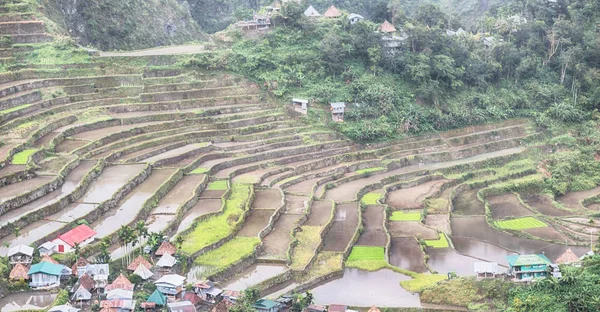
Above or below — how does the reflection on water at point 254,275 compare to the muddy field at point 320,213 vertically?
below

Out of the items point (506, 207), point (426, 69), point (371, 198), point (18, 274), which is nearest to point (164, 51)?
point (426, 69)

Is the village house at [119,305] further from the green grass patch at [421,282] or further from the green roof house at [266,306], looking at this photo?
the green grass patch at [421,282]

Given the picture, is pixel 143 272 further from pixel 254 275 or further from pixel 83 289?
pixel 254 275

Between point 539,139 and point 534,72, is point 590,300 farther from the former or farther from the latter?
point 534,72

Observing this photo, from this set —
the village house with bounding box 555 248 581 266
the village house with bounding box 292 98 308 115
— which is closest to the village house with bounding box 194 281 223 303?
the village house with bounding box 555 248 581 266

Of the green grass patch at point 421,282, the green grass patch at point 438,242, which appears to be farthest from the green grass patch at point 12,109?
the green grass patch at point 421,282

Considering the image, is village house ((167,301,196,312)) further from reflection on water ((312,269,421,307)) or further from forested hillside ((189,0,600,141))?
forested hillside ((189,0,600,141))

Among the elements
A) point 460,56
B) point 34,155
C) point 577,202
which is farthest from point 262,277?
point 460,56

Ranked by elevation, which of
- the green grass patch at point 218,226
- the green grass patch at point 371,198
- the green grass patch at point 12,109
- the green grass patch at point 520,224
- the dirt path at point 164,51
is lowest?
the green grass patch at point 520,224

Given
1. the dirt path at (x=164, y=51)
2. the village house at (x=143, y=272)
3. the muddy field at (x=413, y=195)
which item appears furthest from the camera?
the dirt path at (x=164, y=51)
